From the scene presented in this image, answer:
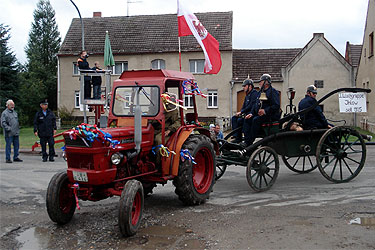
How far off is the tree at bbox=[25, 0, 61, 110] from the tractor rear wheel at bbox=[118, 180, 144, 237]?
42.4m

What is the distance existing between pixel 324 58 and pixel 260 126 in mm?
23069

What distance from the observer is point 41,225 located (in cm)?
617

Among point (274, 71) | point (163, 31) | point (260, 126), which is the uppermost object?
point (163, 31)

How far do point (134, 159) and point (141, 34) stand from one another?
2814 cm

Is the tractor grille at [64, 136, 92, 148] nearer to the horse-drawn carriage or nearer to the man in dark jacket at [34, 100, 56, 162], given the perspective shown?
the horse-drawn carriage

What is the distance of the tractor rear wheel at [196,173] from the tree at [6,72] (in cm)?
2602

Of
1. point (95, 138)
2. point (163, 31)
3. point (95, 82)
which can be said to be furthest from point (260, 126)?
point (163, 31)

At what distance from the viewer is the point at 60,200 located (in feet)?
20.0

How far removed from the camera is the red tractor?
18.4 feet

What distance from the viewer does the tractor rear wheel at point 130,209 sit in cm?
529

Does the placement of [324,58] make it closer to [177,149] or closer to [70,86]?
[70,86]

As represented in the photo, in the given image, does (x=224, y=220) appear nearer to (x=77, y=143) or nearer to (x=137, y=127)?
(x=137, y=127)

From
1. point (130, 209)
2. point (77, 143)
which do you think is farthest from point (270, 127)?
point (77, 143)

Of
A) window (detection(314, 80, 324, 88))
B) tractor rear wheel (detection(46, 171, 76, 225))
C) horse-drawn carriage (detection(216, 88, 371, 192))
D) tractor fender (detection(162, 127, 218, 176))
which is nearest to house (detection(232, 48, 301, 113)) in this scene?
window (detection(314, 80, 324, 88))
